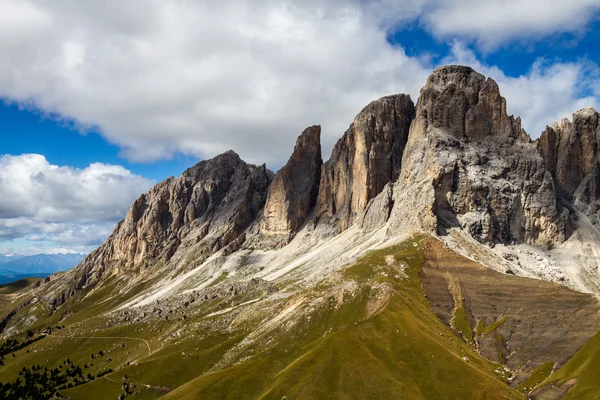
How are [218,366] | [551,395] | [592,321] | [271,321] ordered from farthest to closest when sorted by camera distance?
[271,321] → [218,366] → [592,321] → [551,395]

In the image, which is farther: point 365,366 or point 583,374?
point 365,366

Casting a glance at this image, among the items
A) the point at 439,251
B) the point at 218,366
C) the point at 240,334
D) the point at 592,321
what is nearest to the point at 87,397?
the point at 218,366

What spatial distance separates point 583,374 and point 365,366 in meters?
50.3

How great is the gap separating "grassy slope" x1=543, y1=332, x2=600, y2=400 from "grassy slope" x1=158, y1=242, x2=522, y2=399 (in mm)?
12417

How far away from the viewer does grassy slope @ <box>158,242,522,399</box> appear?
330 ft

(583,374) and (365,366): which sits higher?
(365,366)

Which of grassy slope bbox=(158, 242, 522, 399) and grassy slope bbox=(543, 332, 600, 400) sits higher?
grassy slope bbox=(158, 242, 522, 399)

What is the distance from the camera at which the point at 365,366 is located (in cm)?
10750

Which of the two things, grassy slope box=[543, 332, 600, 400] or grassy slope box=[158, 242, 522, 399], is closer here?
grassy slope box=[543, 332, 600, 400]

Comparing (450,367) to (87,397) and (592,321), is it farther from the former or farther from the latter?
(87,397)

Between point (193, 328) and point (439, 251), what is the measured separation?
106 m

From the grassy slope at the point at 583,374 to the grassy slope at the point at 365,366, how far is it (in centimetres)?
1242

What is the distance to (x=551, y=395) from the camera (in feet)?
341

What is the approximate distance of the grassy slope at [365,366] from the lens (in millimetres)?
100625
